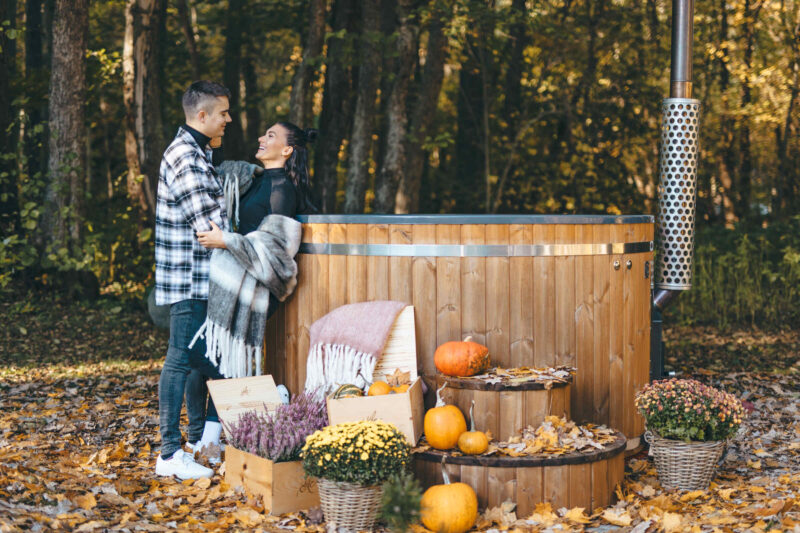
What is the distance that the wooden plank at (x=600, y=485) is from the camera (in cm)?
427

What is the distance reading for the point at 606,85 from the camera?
14.8 metres

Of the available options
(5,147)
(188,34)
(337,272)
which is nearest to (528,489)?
(337,272)

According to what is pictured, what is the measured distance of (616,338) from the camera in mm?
5125

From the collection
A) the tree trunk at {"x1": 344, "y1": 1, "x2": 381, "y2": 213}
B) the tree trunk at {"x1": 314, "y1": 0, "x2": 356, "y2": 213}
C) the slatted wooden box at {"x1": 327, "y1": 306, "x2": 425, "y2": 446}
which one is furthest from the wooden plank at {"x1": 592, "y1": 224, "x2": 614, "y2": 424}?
the tree trunk at {"x1": 314, "y1": 0, "x2": 356, "y2": 213}

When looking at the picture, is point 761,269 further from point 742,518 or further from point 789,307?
point 742,518

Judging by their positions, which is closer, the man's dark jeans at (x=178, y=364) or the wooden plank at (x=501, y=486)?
the wooden plank at (x=501, y=486)

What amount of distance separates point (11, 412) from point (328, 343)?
9.36 feet


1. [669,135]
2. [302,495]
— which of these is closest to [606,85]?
[669,135]

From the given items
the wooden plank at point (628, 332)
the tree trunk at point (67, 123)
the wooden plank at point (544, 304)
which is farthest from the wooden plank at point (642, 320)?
the tree trunk at point (67, 123)

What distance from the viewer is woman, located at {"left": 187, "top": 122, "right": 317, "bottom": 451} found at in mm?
5078

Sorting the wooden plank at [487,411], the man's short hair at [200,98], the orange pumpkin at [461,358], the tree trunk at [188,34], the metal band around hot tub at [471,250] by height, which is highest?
the tree trunk at [188,34]

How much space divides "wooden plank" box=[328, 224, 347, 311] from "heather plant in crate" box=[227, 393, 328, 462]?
0.62 meters

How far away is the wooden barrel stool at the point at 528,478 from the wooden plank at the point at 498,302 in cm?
75

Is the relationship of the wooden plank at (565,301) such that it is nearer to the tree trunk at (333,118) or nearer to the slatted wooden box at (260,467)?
the slatted wooden box at (260,467)
